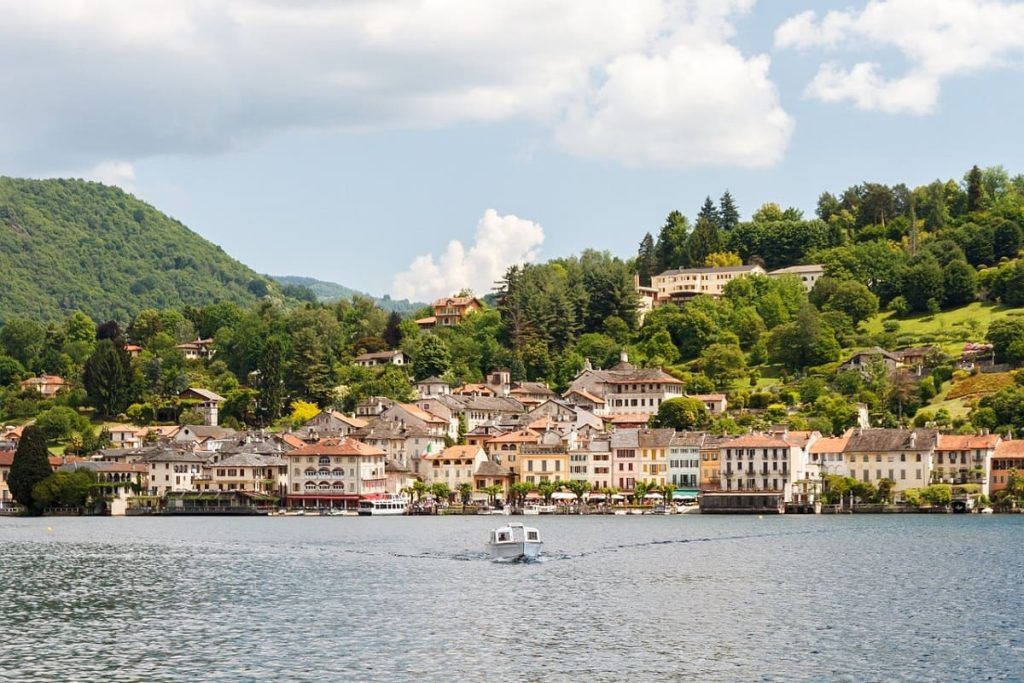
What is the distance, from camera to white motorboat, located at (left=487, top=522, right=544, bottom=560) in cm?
7512

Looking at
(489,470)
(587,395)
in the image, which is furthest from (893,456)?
(587,395)

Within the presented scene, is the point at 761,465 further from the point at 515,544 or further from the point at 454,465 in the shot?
the point at 515,544

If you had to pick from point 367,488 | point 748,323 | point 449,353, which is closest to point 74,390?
point 449,353

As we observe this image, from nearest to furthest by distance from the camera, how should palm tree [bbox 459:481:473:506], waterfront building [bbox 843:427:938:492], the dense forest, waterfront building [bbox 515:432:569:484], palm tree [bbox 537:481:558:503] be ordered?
waterfront building [bbox 843:427:938:492] < palm tree [bbox 537:481:558:503] < waterfront building [bbox 515:432:569:484] < palm tree [bbox 459:481:473:506] < the dense forest

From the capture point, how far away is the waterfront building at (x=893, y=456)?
117 m

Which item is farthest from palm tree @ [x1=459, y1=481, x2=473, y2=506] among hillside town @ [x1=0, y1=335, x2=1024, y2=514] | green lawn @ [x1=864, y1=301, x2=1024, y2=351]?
green lawn @ [x1=864, y1=301, x2=1024, y2=351]

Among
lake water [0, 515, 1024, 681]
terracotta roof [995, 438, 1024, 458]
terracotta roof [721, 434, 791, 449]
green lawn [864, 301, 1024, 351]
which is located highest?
green lawn [864, 301, 1024, 351]

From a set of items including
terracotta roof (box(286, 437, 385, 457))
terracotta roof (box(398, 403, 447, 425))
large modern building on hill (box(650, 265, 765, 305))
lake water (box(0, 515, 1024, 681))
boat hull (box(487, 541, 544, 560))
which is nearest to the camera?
lake water (box(0, 515, 1024, 681))

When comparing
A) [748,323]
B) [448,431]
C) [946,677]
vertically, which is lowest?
[946,677]

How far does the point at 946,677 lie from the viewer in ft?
134

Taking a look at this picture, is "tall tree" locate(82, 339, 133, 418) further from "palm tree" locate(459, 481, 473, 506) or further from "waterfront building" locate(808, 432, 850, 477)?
"waterfront building" locate(808, 432, 850, 477)

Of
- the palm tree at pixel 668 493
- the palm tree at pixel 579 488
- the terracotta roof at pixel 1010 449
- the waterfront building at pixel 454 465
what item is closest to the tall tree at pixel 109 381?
the waterfront building at pixel 454 465

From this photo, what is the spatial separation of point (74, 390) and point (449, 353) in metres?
42.1

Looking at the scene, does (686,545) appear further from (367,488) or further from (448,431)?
(448,431)
